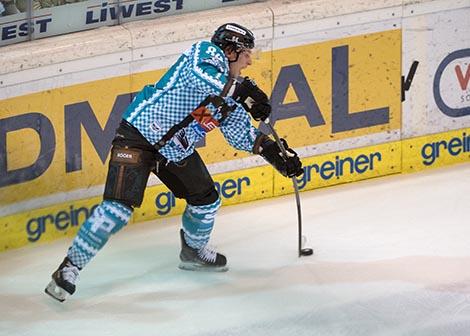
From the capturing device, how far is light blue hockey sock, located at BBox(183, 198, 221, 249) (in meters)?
8.30

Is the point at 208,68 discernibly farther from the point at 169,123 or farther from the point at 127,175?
the point at 127,175

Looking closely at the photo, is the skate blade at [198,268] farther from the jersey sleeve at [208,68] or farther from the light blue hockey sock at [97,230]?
the jersey sleeve at [208,68]

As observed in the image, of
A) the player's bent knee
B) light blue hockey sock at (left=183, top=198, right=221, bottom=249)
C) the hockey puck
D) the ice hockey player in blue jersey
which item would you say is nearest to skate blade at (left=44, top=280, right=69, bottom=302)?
the ice hockey player in blue jersey

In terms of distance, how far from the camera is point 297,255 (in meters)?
8.75

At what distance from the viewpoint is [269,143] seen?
8.27 meters

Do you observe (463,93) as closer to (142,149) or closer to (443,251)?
(443,251)

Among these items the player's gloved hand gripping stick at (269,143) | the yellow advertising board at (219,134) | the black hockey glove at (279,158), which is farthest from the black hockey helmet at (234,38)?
the yellow advertising board at (219,134)

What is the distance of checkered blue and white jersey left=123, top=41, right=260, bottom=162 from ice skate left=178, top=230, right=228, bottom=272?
616 millimetres

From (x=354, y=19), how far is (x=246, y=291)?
2.29 meters

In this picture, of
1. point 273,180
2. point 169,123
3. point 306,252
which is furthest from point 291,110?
point 169,123

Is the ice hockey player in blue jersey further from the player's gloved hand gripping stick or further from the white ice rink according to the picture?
the white ice rink

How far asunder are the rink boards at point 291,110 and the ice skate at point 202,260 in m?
0.84

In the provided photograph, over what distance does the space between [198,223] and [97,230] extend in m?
Answer: 0.65

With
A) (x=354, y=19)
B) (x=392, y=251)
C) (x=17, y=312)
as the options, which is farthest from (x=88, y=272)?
(x=354, y=19)
